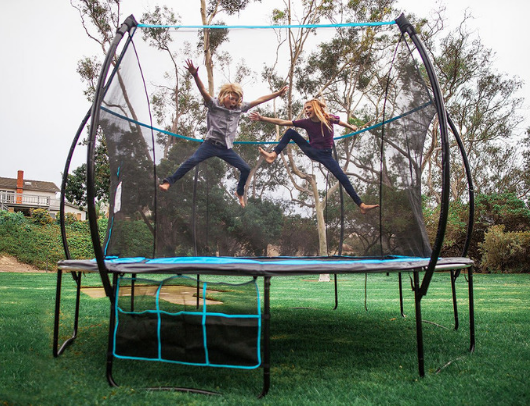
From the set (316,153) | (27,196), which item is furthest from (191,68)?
(27,196)

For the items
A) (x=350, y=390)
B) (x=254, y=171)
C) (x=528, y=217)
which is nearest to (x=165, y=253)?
(x=254, y=171)

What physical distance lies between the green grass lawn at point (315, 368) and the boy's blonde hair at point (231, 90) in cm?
164

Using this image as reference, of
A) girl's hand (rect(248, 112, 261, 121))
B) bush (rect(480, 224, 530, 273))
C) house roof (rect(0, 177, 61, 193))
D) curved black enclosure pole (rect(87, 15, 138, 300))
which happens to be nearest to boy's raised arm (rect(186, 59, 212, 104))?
girl's hand (rect(248, 112, 261, 121))

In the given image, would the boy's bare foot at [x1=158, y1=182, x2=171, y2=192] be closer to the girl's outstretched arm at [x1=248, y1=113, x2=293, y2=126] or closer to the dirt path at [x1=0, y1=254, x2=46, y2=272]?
the girl's outstretched arm at [x1=248, y1=113, x2=293, y2=126]

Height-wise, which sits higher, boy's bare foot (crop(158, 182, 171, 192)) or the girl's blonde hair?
the girl's blonde hair

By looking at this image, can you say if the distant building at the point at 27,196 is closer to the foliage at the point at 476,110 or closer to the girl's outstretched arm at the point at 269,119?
the foliage at the point at 476,110

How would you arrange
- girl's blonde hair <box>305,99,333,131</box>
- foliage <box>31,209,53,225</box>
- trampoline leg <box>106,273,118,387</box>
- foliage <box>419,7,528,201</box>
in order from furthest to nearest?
1. foliage <box>31,209,53,225</box>
2. foliage <box>419,7,528,201</box>
3. girl's blonde hair <box>305,99,333,131</box>
4. trampoline leg <box>106,273,118,387</box>

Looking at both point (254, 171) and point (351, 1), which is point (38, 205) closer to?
point (351, 1)

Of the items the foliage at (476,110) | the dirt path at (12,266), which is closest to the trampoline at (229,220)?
the foliage at (476,110)

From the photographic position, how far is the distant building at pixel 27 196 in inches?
798

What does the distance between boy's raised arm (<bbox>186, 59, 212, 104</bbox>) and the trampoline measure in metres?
0.22

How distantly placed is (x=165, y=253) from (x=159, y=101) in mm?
1097

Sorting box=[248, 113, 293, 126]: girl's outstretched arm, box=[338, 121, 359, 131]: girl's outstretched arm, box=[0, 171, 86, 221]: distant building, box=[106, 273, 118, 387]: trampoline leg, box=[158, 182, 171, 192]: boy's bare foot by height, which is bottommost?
box=[106, 273, 118, 387]: trampoline leg

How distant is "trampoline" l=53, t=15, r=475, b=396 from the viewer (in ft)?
5.44
